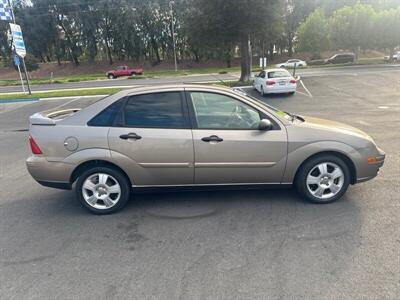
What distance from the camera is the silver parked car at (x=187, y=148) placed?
12.7ft

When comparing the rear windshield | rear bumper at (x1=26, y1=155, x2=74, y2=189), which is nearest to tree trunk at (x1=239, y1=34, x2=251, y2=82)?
the rear windshield

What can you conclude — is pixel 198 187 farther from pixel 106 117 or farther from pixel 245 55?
pixel 245 55

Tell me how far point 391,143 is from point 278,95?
10184 mm

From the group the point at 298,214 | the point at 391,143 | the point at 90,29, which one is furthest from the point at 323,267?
the point at 90,29

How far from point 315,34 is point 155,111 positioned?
46.9 m

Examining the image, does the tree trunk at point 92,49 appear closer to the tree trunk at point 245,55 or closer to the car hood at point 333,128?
the tree trunk at point 245,55

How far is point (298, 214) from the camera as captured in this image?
12.5 ft

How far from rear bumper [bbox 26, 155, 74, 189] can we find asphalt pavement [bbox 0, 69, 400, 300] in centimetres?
46

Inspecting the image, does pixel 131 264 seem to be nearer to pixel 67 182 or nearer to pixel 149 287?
pixel 149 287

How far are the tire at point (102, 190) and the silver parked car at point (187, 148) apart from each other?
12 mm

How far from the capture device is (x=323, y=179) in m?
4.01

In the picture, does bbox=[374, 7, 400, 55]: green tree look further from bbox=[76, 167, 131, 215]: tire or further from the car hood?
bbox=[76, 167, 131, 215]: tire

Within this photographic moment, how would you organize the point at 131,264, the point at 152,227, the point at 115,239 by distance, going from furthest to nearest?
the point at 152,227 → the point at 115,239 → the point at 131,264

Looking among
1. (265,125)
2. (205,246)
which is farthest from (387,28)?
(205,246)
